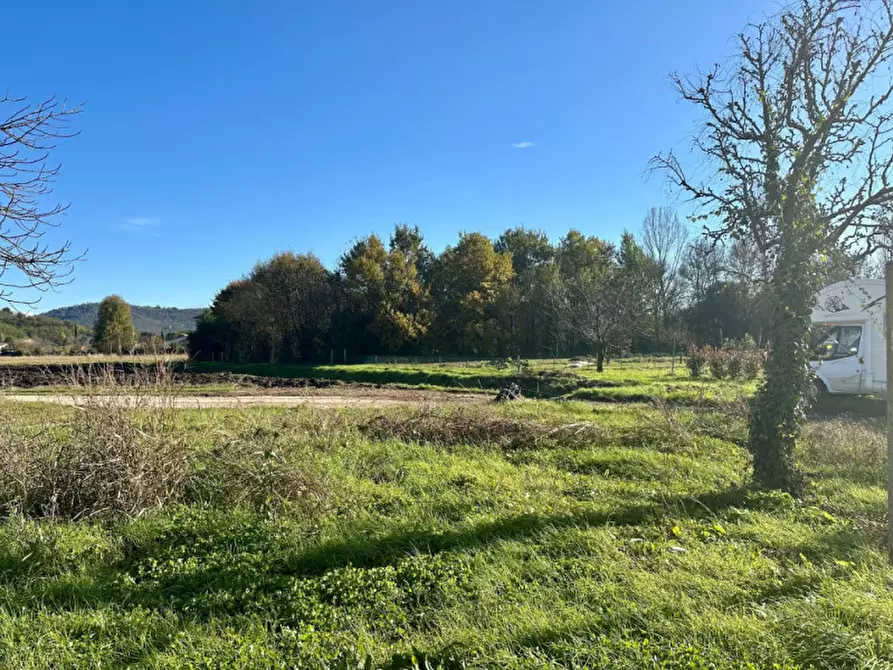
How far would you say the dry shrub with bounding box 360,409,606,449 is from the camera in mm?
8339

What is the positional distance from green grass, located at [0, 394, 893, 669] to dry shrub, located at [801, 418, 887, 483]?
1.9 inches

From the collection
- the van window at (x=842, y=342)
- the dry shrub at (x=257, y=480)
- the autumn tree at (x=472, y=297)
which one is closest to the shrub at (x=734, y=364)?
the van window at (x=842, y=342)

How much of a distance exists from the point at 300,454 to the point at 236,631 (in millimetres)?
3840

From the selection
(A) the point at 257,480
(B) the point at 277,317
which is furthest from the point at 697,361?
(B) the point at 277,317

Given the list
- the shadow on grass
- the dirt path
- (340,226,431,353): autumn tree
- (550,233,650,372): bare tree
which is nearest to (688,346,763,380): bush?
the shadow on grass

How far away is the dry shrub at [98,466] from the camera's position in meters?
5.21

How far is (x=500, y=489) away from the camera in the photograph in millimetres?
5820

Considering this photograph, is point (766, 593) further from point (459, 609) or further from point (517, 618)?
point (459, 609)

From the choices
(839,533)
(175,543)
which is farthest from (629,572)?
(175,543)

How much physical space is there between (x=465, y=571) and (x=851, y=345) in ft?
52.8

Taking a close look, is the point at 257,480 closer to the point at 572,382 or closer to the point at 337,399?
the point at 337,399

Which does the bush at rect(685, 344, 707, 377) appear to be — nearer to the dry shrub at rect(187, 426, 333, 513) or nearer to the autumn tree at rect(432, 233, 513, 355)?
the dry shrub at rect(187, 426, 333, 513)

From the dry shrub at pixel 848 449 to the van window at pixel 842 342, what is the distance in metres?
7.64

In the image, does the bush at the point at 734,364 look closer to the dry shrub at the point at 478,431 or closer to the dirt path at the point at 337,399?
the dirt path at the point at 337,399
